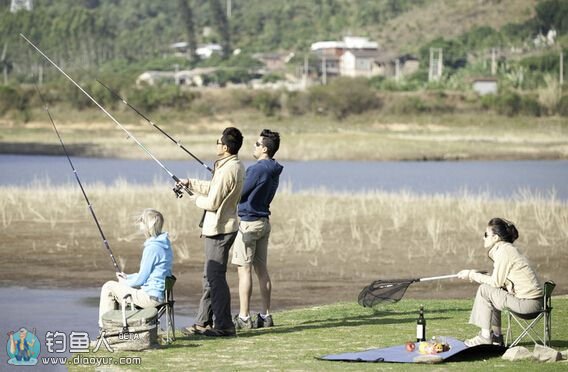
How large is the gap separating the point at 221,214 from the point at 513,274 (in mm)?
2468

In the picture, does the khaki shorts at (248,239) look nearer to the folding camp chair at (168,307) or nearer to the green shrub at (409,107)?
the folding camp chair at (168,307)

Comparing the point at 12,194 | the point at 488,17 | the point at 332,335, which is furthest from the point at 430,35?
the point at 332,335

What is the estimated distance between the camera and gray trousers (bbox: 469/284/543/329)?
10234mm

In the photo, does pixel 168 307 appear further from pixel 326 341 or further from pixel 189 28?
pixel 189 28

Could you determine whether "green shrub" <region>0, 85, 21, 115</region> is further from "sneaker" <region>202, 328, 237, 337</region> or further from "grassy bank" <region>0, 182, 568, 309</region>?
"sneaker" <region>202, 328, 237, 337</region>

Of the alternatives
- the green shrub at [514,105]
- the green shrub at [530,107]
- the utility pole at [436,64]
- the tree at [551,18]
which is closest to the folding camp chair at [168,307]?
the green shrub at [514,105]

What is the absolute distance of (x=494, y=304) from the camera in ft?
33.8

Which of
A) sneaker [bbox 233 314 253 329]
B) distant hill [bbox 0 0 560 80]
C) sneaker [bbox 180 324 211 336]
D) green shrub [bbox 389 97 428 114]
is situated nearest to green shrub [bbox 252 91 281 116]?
green shrub [bbox 389 97 428 114]

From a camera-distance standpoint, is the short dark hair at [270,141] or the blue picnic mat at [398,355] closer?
the blue picnic mat at [398,355]

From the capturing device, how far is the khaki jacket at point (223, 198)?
10.9 m

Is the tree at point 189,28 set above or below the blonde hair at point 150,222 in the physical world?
above

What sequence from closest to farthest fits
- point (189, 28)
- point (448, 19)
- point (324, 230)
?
point (324, 230) → point (448, 19) → point (189, 28)

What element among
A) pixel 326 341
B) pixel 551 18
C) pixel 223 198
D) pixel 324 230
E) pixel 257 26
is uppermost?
pixel 257 26

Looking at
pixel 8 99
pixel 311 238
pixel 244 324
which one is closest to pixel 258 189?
pixel 244 324
